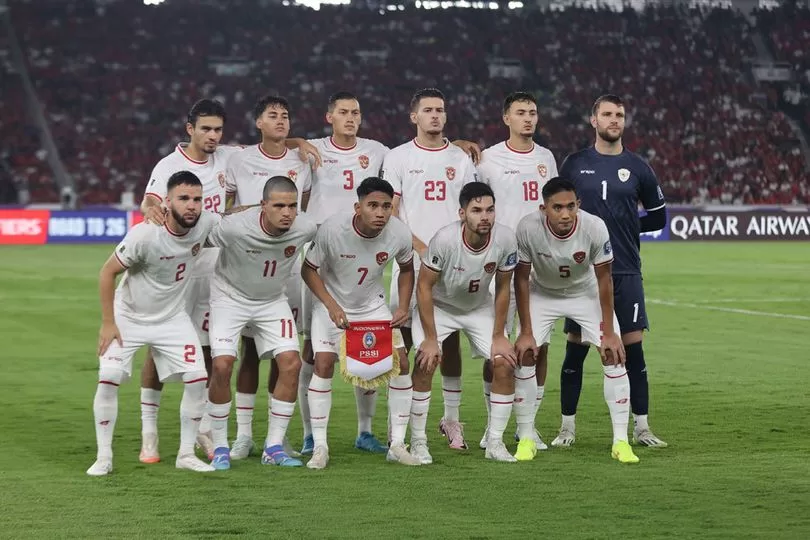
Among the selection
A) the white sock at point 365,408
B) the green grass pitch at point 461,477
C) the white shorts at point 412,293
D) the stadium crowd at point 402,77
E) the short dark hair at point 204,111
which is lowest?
the green grass pitch at point 461,477

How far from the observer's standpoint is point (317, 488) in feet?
22.9

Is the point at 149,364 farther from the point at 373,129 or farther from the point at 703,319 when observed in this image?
the point at 373,129

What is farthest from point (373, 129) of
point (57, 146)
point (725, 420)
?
point (725, 420)

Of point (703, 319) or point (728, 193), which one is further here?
point (728, 193)

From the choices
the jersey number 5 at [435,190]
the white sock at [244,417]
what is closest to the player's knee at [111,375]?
Result: the white sock at [244,417]

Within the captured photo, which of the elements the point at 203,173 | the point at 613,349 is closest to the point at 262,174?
the point at 203,173

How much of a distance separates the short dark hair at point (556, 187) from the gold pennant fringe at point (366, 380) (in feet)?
4.48

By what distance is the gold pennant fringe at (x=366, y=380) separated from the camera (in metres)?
7.88

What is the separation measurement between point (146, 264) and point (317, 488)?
1727 mm

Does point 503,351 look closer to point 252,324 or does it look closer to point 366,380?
point 366,380

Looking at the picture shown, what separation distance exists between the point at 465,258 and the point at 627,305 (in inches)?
51.9

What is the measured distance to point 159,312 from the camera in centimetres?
773

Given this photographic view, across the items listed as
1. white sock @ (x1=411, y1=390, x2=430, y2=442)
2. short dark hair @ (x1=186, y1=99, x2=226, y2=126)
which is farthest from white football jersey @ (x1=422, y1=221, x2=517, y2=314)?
short dark hair @ (x1=186, y1=99, x2=226, y2=126)

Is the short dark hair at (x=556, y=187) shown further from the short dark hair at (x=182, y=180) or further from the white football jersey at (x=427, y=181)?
the short dark hair at (x=182, y=180)
